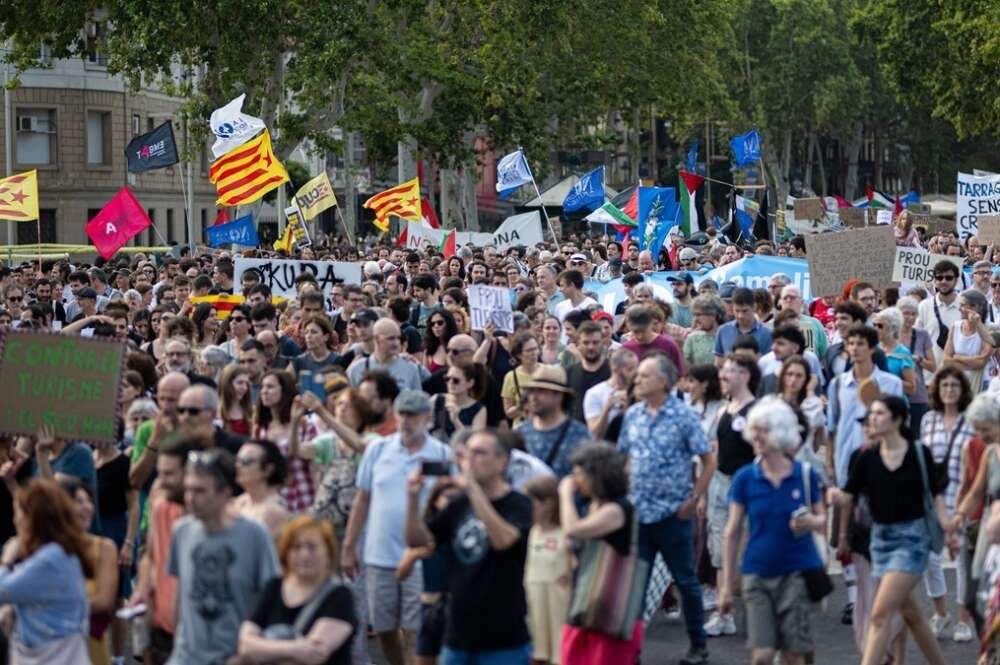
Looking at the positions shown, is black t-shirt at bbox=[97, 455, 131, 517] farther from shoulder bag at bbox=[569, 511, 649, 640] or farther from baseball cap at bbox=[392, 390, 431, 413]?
shoulder bag at bbox=[569, 511, 649, 640]

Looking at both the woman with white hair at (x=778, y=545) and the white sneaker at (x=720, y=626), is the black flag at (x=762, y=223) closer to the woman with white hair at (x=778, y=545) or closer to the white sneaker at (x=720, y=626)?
the white sneaker at (x=720, y=626)

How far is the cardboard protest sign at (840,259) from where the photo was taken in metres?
18.1

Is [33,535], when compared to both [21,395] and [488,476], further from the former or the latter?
→ [21,395]

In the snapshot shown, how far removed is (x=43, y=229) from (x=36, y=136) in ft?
7.96

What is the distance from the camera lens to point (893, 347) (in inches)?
507

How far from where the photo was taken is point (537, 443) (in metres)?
9.68

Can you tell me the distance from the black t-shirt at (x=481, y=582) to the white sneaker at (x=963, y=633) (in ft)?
11.3

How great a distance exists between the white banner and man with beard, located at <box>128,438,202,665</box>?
19685 millimetres

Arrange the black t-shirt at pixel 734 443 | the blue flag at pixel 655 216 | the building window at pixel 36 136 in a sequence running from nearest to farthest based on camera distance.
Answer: the black t-shirt at pixel 734 443, the blue flag at pixel 655 216, the building window at pixel 36 136

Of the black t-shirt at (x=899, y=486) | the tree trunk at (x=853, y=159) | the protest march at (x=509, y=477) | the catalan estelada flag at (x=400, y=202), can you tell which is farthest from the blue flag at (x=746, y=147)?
the tree trunk at (x=853, y=159)

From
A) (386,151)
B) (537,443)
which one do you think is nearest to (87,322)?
(537,443)

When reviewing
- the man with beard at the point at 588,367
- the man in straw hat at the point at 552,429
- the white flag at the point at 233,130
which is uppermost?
the white flag at the point at 233,130

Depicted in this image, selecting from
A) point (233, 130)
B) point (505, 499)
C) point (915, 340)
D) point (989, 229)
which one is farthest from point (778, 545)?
point (233, 130)

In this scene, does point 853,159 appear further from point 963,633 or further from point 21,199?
point 963,633
